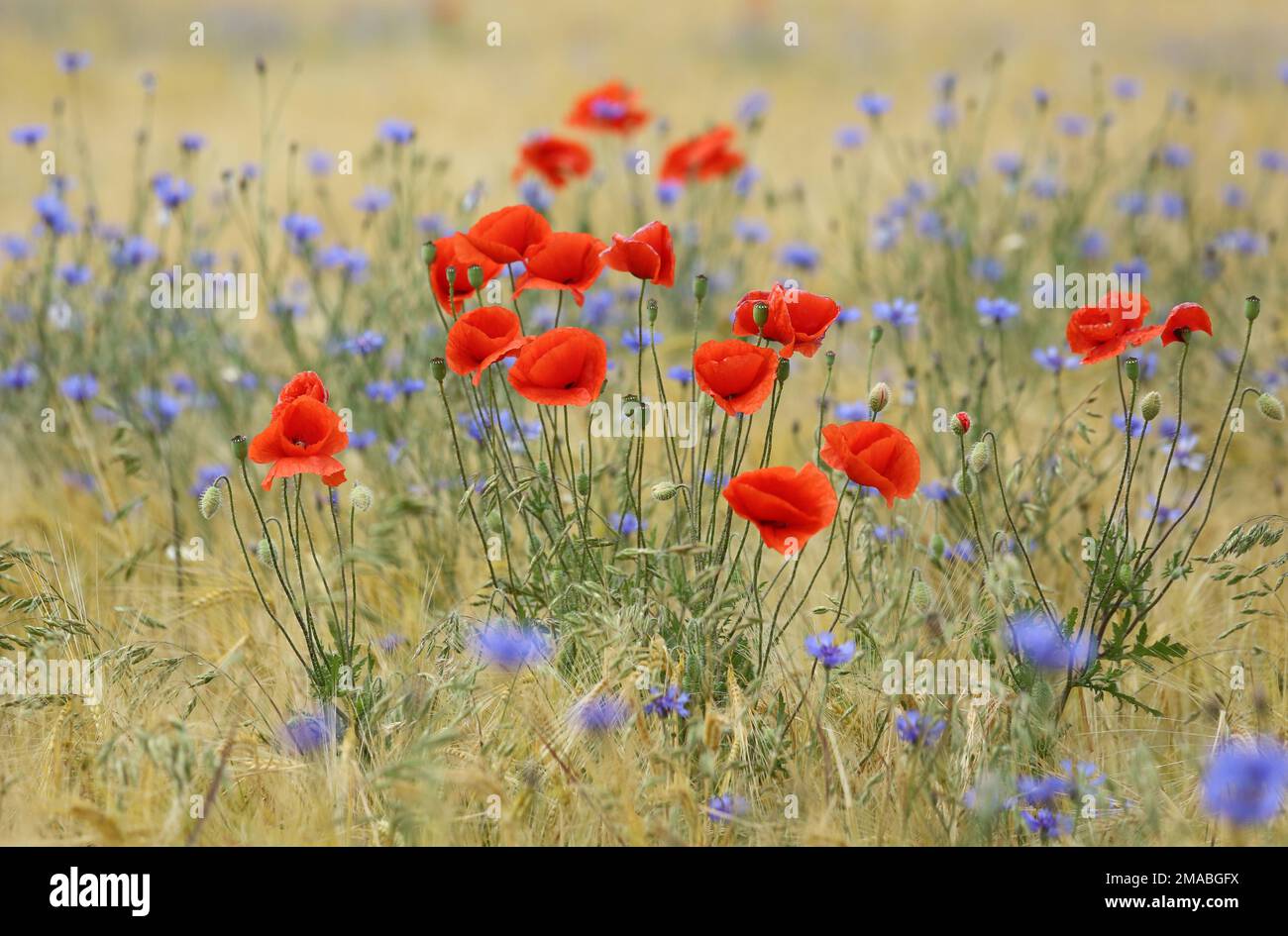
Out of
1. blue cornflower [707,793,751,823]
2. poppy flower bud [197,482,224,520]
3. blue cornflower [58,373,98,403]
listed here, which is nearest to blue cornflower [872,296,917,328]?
blue cornflower [707,793,751,823]

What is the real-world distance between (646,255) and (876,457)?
18.1 inches

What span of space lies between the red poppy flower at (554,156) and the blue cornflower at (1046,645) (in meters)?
1.99

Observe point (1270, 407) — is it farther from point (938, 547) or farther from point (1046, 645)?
point (938, 547)

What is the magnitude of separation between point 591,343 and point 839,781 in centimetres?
73

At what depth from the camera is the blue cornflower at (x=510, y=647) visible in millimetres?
1994

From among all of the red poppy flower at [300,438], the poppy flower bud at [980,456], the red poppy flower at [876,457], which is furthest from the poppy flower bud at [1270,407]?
the red poppy flower at [300,438]

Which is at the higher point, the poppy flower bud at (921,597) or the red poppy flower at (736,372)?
the red poppy flower at (736,372)

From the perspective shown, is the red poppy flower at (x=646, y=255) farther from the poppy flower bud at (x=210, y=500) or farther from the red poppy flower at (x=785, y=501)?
the poppy flower bud at (x=210, y=500)

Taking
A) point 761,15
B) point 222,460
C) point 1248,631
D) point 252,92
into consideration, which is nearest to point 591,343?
point 1248,631

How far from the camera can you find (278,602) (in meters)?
2.49

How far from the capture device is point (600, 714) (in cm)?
189

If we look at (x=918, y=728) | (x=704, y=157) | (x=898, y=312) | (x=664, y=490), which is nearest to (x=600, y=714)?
(x=664, y=490)
